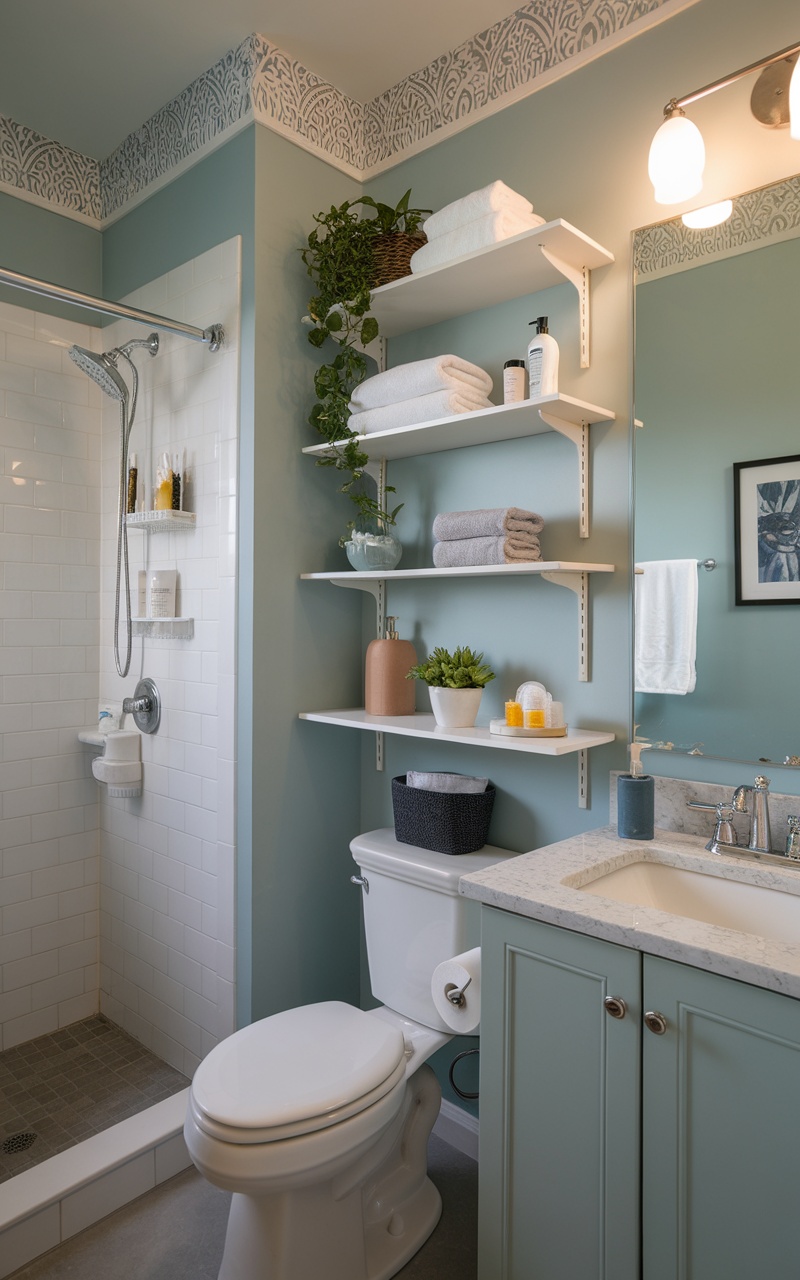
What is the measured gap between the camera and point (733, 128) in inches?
61.5

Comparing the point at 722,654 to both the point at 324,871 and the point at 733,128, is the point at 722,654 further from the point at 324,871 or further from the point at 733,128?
the point at 324,871

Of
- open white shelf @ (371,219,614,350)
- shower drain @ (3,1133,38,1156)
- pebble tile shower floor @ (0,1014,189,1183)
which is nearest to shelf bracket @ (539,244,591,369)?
open white shelf @ (371,219,614,350)

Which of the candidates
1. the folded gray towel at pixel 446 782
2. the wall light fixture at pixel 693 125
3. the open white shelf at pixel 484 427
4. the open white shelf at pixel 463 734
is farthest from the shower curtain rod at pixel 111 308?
the folded gray towel at pixel 446 782

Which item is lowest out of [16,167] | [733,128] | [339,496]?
[339,496]

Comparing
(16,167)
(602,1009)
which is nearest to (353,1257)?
(602,1009)

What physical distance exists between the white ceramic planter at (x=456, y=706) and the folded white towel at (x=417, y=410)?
2.17 ft

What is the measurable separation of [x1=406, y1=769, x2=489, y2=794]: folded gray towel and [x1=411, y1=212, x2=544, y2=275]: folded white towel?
1252 millimetres

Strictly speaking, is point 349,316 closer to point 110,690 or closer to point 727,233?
point 727,233

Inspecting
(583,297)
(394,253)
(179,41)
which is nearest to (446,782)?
(583,297)

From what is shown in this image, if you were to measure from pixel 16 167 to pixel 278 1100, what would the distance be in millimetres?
2733

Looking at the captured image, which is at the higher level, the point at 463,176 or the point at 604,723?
the point at 463,176

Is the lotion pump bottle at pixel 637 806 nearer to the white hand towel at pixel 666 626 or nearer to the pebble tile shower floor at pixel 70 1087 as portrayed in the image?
the white hand towel at pixel 666 626

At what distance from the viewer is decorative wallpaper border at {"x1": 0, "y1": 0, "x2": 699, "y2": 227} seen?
1.83 meters

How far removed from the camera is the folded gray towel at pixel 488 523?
1.74 m
